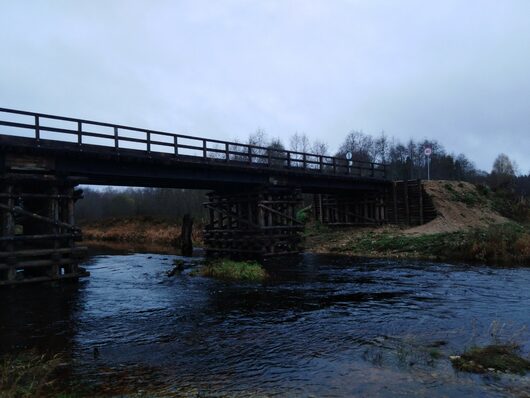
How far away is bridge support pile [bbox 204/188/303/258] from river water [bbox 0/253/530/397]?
26.4ft

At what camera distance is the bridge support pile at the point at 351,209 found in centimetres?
3766

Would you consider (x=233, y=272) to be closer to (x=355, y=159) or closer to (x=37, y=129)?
(x=37, y=129)

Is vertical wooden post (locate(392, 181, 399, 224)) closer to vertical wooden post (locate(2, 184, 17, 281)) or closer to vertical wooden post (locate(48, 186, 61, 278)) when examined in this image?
vertical wooden post (locate(48, 186, 61, 278))

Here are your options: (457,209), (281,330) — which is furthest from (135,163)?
(457,209)

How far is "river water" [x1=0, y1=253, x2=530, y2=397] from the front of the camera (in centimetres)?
698

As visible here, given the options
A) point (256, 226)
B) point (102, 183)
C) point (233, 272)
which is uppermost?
point (102, 183)

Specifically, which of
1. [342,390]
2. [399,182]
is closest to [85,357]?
[342,390]

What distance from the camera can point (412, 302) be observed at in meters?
13.0

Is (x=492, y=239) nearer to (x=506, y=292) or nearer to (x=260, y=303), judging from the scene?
(x=506, y=292)

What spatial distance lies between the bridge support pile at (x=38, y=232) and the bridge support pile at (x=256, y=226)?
10.9 meters

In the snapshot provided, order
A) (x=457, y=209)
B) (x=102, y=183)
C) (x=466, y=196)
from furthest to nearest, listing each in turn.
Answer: (x=466, y=196) → (x=457, y=209) → (x=102, y=183)

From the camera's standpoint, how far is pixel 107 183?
23.1 m

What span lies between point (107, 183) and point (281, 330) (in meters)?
16.2

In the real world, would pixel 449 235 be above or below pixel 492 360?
above
